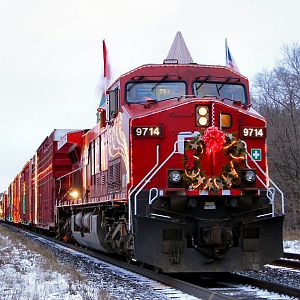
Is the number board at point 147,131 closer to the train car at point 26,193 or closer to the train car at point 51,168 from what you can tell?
the train car at point 51,168

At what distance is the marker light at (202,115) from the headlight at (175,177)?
1028mm

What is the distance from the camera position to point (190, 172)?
9.34 m

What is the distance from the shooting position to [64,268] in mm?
11266

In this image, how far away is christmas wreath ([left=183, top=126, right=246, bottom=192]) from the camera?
9.22m

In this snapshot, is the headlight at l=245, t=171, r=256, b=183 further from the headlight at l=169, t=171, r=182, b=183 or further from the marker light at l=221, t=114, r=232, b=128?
the headlight at l=169, t=171, r=182, b=183

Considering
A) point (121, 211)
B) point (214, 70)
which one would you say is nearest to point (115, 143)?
point (121, 211)

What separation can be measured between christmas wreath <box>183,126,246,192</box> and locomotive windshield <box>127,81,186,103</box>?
1.52 metres

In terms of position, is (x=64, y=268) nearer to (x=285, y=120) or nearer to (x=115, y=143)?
(x=115, y=143)

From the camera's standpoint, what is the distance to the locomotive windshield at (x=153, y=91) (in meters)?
10.6

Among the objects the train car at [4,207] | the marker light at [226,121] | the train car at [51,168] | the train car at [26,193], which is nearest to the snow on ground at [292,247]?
the train car at [51,168]

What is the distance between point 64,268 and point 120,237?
1339 mm

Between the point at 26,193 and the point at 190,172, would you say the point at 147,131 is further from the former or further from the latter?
the point at 26,193

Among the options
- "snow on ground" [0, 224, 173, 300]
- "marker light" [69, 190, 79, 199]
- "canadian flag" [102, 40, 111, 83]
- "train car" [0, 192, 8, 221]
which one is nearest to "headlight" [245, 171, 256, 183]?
"snow on ground" [0, 224, 173, 300]

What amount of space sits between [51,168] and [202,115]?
40.5 ft
